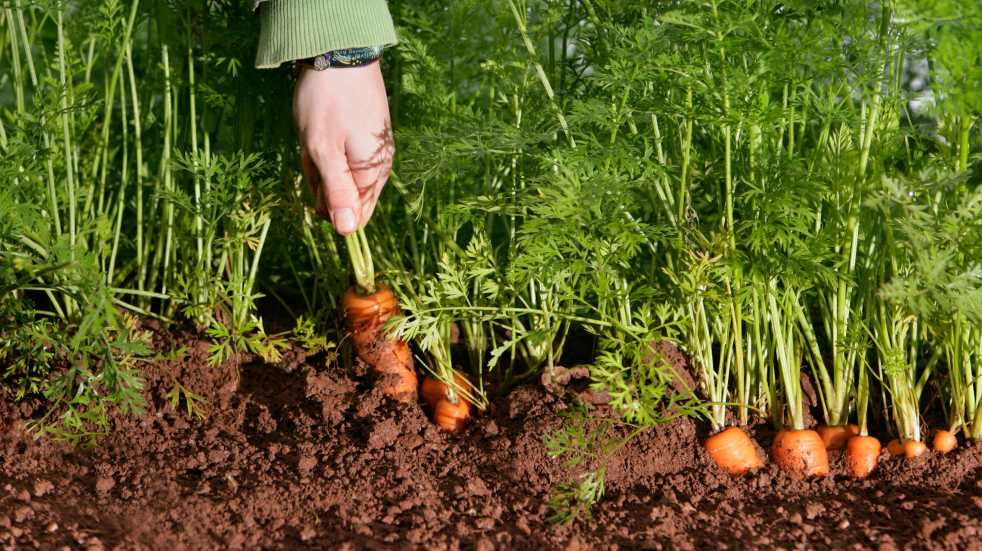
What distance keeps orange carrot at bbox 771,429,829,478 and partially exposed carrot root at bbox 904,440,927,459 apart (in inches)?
5.6

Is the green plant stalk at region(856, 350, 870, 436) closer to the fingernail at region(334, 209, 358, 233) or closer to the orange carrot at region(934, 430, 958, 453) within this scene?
the orange carrot at region(934, 430, 958, 453)

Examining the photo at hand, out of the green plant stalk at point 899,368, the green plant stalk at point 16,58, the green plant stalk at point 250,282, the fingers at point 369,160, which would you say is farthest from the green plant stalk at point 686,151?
the green plant stalk at point 16,58

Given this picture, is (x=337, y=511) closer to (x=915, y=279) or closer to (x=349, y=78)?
(x=349, y=78)

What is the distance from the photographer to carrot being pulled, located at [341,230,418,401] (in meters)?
2.09

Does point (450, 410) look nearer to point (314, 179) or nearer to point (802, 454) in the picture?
point (314, 179)

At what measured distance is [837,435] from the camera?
6.43 ft

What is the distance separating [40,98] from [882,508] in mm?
1642

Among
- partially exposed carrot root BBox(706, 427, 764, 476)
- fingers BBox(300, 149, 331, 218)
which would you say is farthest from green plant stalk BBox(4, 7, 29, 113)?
partially exposed carrot root BBox(706, 427, 764, 476)

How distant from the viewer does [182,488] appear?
1769 millimetres

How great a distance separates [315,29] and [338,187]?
248 mm

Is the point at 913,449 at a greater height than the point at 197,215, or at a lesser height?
lesser

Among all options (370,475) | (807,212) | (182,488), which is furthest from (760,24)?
(182,488)

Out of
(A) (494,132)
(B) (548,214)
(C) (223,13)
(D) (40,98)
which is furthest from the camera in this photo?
(C) (223,13)

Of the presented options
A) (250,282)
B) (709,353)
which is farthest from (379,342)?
(709,353)
